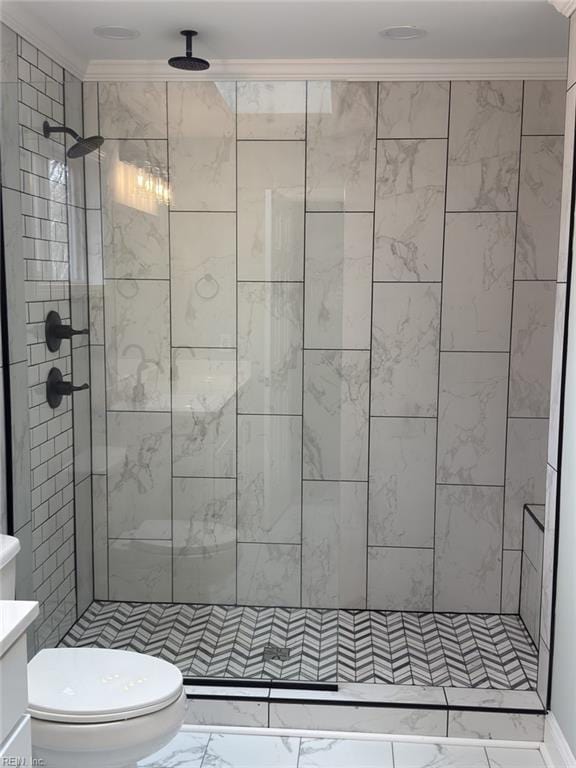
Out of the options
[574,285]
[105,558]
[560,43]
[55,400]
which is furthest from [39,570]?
[560,43]

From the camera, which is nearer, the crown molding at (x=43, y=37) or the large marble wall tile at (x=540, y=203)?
the crown molding at (x=43, y=37)

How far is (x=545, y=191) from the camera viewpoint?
3162 mm

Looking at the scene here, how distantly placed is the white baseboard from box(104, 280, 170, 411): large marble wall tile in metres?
1.64

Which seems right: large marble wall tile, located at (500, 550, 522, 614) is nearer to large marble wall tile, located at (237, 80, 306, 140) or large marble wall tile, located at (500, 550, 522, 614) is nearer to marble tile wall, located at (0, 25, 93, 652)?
marble tile wall, located at (0, 25, 93, 652)

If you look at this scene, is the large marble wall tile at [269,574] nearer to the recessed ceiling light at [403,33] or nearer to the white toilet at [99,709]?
the white toilet at [99,709]

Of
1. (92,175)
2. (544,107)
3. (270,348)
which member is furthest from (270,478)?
(544,107)

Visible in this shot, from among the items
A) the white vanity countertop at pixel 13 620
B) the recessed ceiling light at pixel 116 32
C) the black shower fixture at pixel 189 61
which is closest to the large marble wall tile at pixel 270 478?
the white vanity countertop at pixel 13 620

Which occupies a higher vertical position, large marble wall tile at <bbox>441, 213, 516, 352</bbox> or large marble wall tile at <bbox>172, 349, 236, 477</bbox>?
large marble wall tile at <bbox>441, 213, 516, 352</bbox>

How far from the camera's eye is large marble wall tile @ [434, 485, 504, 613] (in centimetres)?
334

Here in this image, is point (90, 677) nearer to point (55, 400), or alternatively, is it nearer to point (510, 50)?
point (55, 400)

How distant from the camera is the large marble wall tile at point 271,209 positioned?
2.61 m

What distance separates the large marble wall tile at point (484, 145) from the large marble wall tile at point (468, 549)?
121 cm

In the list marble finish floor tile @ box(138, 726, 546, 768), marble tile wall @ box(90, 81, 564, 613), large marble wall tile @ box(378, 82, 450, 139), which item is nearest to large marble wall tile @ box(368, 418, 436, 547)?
marble tile wall @ box(90, 81, 564, 613)

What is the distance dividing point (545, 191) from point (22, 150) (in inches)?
78.6
